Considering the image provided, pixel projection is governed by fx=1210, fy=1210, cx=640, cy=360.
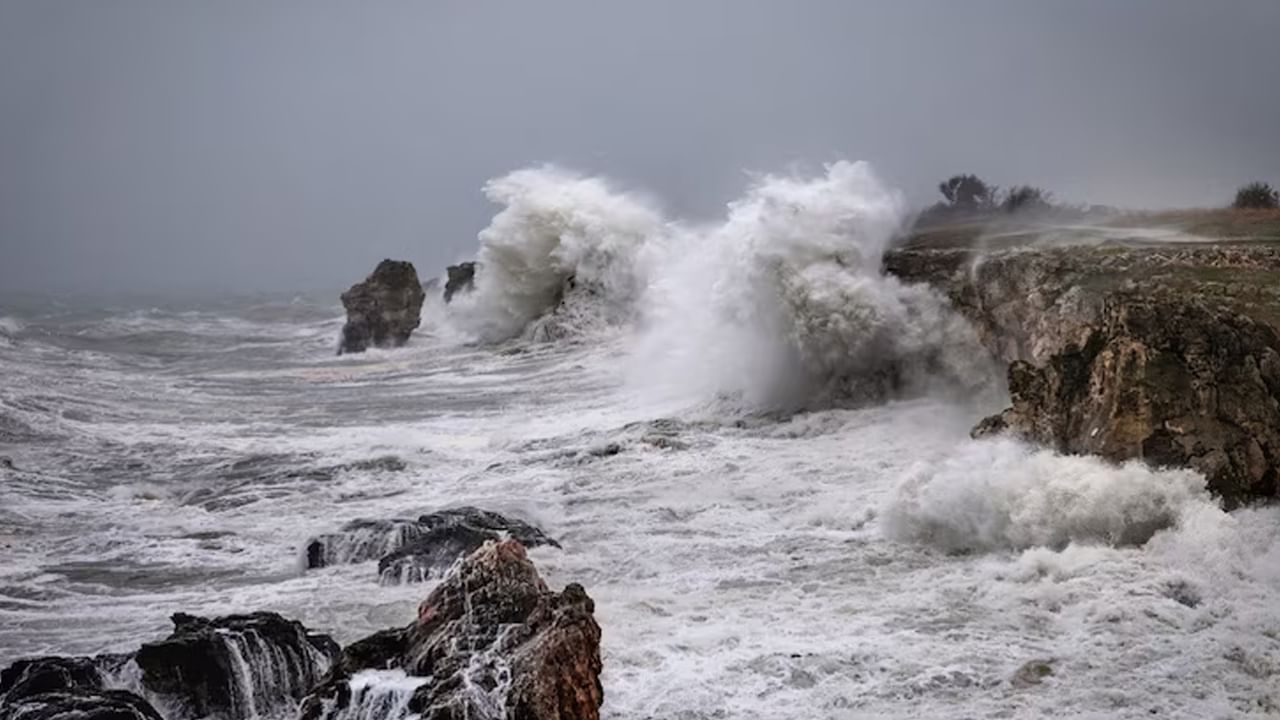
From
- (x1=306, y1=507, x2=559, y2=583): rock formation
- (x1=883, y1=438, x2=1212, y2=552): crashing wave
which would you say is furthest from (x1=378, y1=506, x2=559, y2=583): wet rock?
(x1=883, y1=438, x2=1212, y2=552): crashing wave

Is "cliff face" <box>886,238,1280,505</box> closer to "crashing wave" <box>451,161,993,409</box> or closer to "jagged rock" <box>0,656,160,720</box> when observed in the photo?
"crashing wave" <box>451,161,993,409</box>

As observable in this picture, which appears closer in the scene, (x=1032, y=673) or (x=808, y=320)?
(x=1032, y=673)

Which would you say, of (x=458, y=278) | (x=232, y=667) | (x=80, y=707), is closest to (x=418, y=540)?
(x=232, y=667)

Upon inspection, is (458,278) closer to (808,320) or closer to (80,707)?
(808,320)

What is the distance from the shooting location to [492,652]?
6.94 metres

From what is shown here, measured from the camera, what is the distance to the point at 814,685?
7.54m

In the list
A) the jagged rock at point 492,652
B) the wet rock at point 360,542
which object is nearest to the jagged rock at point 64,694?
the jagged rock at point 492,652

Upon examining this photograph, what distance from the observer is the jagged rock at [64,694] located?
21.2ft

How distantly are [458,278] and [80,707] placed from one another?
1394 inches

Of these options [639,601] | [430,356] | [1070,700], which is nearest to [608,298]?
[430,356]

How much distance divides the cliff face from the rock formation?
16.2 ft

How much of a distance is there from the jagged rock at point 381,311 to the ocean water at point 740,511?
21.8 ft

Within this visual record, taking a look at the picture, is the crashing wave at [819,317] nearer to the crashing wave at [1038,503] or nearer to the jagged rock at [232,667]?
the crashing wave at [1038,503]

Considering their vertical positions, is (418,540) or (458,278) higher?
(458,278)
